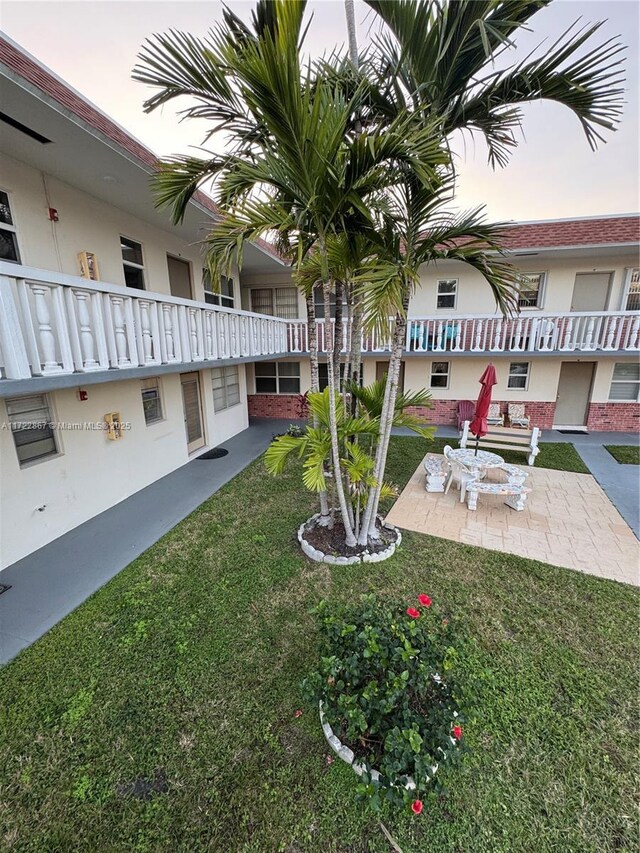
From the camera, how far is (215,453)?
8.70 metres

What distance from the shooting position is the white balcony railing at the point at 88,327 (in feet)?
10.5

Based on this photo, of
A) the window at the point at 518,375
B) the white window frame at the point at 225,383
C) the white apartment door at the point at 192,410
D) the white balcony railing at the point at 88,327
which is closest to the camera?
the white balcony railing at the point at 88,327

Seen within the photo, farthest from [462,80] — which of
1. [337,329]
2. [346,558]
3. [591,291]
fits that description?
[591,291]

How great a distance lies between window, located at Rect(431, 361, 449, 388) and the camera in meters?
11.1

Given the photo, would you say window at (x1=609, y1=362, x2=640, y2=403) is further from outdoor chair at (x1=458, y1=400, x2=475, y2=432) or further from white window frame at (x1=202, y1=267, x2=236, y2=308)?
white window frame at (x1=202, y1=267, x2=236, y2=308)

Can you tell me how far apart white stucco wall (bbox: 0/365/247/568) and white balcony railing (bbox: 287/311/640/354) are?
459 centimetres

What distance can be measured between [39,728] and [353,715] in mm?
2369

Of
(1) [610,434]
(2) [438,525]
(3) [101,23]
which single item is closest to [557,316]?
(1) [610,434]

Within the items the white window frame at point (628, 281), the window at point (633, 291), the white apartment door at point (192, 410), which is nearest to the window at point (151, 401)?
the white apartment door at point (192, 410)

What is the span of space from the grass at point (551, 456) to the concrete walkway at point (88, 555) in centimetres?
556

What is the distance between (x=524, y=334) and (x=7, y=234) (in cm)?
1069

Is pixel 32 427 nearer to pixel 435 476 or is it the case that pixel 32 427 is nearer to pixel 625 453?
pixel 435 476

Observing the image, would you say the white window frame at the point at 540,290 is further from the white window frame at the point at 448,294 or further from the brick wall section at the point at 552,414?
the brick wall section at the point at 552,414

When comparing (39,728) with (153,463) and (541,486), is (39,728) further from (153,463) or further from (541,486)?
(541,486)
